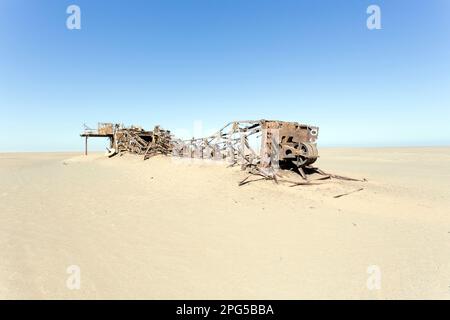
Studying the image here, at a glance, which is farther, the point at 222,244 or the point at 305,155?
the point at 305,155

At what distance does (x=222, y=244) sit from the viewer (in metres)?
7.36

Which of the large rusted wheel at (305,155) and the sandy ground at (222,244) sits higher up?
the large rusted wheel at (305,155)

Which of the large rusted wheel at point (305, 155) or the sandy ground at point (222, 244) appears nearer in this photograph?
the sandy ground at point (222, 244)

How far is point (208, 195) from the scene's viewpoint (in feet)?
44.0

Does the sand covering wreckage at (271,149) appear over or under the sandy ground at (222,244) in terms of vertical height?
over

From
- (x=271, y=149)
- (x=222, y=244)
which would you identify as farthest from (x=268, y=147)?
(x=222, y=244)

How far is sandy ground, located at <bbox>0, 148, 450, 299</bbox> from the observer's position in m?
5.21

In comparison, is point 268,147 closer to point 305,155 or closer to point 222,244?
point 305,155

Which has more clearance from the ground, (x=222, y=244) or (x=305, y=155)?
(x=305, y=155)

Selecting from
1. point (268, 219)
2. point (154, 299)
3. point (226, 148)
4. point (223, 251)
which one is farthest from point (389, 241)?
point (226, 148)

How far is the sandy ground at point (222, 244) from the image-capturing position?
17.1 feet

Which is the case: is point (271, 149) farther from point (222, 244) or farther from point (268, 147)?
point (222, 244)

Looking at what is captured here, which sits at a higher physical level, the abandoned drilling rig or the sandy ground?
the abandoned drilling rig
